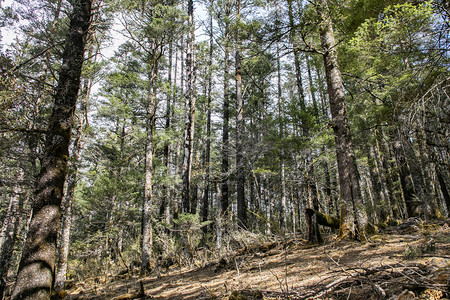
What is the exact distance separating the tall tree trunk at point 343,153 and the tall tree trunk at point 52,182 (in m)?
5.72

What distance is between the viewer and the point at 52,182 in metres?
4.49

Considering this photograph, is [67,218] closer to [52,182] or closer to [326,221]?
[52,182]

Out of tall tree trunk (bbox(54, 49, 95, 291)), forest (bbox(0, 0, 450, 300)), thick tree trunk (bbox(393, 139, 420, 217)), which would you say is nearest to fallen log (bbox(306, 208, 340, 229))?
forest (bbox(0, 0, 450, 300))

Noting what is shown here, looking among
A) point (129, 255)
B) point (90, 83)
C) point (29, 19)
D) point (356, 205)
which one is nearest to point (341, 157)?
point (356, 205)

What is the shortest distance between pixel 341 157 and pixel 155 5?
10.1 meters

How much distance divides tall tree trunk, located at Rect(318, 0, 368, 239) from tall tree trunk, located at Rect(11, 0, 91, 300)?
5.72 meters

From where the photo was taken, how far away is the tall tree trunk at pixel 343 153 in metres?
5.29

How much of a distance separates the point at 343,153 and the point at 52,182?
6.30 metres

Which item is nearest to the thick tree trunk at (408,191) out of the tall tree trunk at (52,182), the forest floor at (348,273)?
the forest floor at (348,273)

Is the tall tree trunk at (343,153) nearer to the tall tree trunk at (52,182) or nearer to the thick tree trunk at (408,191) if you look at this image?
the thick tree trunk at (408,191)

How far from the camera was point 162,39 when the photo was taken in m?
10.5

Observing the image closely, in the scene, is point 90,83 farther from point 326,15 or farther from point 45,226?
point 326,15

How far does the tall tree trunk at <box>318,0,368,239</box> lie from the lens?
5.29 m

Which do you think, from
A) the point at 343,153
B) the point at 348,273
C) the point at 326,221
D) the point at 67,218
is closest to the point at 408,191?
the point at 343,153
